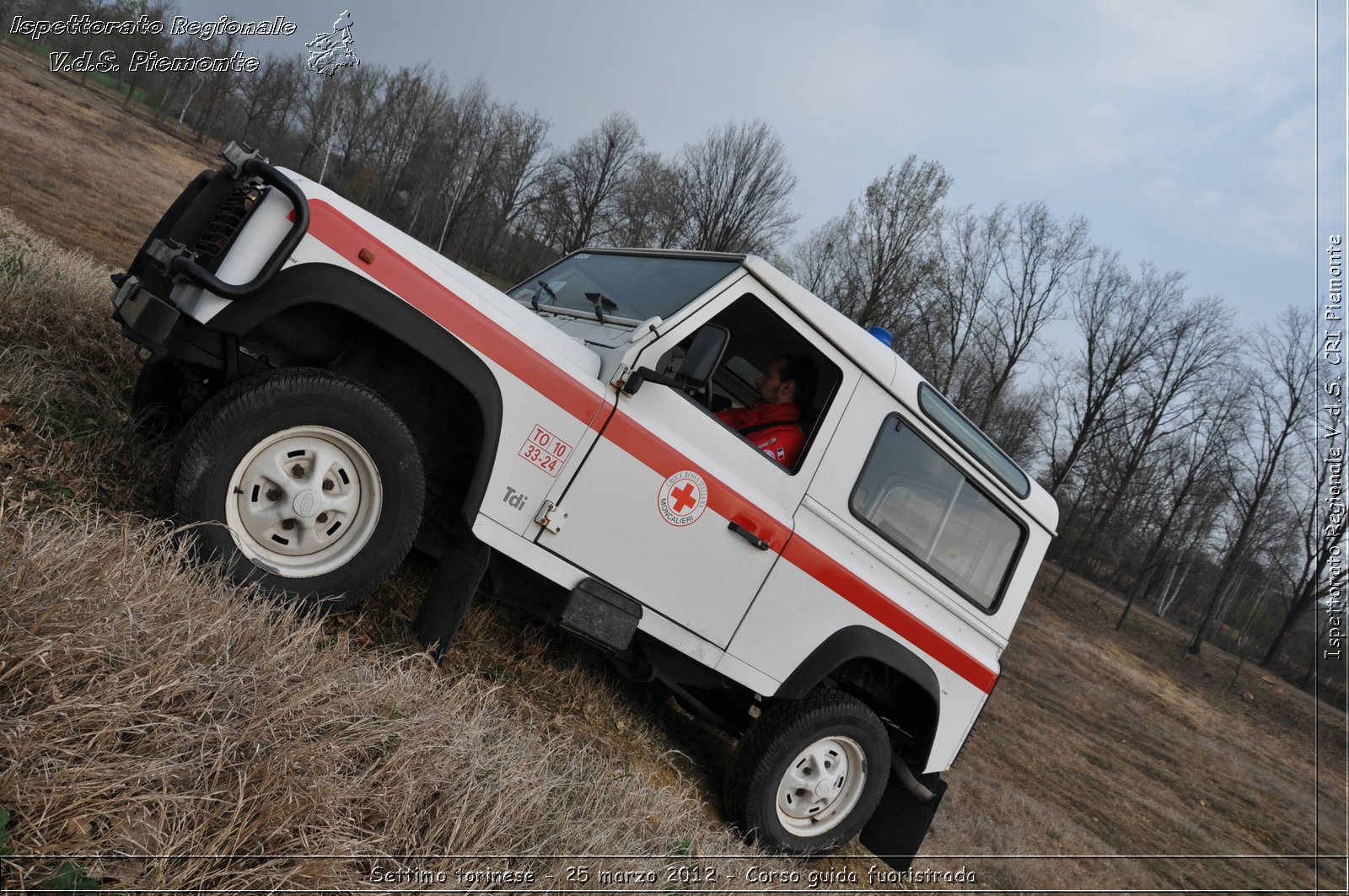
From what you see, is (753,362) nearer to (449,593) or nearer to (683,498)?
(683,498)

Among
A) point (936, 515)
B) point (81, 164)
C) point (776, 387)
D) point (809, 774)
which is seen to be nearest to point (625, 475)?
point (776, 387)

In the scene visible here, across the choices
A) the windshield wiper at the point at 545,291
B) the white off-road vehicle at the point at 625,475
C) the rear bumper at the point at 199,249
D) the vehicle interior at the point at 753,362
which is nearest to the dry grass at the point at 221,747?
the white off-road vehicle at the point at 625,475

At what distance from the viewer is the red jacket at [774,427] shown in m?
4.05

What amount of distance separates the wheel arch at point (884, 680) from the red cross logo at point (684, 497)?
42.6 inches

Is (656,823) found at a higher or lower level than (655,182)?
lower

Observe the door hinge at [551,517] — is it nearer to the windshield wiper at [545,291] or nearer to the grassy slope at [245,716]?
the grassy slope at [245,716]

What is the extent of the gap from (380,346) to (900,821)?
381cm

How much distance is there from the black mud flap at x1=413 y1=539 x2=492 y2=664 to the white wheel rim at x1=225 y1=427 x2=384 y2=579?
44 cm

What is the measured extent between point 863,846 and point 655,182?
39.6 metres

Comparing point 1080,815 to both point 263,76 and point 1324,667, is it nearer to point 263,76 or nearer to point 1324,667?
point 1324,667

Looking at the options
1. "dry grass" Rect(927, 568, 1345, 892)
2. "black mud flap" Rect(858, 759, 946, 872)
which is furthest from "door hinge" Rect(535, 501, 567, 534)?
"dry grass" Rect(927, 568, 1345, 892)

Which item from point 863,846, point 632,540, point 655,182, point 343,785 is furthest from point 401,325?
point 655,182

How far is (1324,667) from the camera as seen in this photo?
880 inches

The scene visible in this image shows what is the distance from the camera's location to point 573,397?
338 centimetres
